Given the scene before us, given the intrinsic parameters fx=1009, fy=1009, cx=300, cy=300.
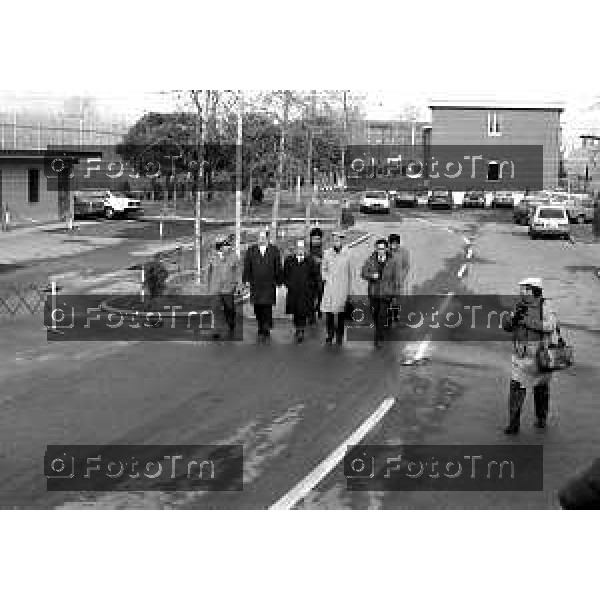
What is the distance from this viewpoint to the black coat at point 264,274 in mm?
13609

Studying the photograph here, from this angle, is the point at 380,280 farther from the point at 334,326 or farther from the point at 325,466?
the point at 325,466

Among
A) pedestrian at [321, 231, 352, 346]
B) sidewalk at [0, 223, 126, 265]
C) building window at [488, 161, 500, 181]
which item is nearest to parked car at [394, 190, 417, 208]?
building window at [488, 161, 500, 181]

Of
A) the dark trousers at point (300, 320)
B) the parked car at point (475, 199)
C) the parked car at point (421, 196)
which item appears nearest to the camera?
the dark trousers at point (300, 320)

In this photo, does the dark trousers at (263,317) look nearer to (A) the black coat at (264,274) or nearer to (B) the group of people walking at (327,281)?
(B) the group of people walking at (327,281)

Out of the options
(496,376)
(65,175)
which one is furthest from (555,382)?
(65,175)

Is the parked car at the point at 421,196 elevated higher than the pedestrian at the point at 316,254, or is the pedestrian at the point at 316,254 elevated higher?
the parked car at the point at 421,196

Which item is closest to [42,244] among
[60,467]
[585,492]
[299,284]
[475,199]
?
A: [299,284]

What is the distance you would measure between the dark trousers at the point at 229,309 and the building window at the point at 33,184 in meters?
25.3

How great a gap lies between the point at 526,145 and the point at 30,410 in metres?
42.7

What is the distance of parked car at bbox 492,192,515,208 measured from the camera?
2154 inches

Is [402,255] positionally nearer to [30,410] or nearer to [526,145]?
[30,410]

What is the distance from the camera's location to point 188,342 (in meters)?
13.8

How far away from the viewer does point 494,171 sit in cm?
Result: 5569

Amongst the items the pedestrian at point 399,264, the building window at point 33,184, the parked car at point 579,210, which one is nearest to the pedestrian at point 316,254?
the pedestrian at point 399,264
